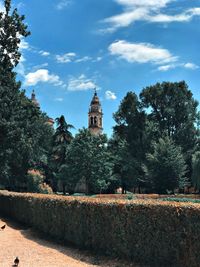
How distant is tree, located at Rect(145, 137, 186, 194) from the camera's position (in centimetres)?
4916

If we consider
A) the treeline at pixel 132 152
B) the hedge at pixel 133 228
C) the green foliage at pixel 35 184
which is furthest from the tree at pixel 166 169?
the hedge at pixel 133 228

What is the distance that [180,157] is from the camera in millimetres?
49500

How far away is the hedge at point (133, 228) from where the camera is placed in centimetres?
962

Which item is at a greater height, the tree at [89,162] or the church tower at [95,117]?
the church tower at [95,117]

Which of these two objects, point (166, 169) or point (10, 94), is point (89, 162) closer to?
point (166, 169)

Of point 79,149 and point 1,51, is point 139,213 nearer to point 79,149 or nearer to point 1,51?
point 1,51

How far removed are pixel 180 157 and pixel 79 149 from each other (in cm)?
1361

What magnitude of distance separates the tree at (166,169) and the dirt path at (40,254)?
33.0m

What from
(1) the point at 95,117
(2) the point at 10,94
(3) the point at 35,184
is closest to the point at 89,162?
(3) the point at 35,184

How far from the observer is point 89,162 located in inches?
2197

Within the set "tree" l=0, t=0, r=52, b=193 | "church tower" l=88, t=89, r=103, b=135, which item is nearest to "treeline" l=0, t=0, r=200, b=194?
"tree" l=0, t=0, r=52, b=193

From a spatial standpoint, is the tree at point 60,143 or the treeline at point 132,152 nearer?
the treeline at point 132,152

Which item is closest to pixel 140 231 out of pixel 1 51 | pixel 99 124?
pixel 1 51

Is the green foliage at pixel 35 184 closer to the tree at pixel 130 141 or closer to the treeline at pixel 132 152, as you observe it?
the treeline at pixel 132 152
